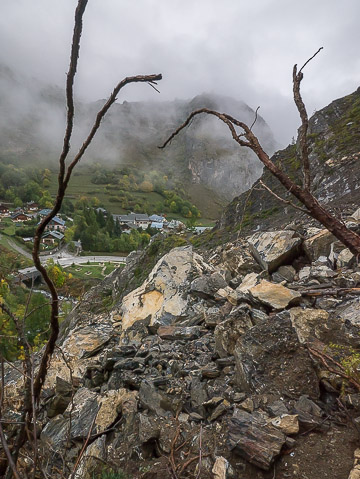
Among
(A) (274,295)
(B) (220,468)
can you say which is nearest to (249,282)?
(A) (274,295)

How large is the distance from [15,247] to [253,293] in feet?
244

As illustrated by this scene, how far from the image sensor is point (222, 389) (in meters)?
4.45

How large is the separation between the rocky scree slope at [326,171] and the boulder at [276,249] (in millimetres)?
4513

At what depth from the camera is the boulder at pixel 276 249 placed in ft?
26.5

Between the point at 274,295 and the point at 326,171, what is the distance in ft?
53.8

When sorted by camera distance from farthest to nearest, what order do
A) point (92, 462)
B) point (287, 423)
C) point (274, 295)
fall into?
1. point (274, 295)
2. point (92, 462)
3. point (287, 423)

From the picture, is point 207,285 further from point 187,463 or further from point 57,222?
point 57,222

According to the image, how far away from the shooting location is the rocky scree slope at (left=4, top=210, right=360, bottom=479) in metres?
3.29

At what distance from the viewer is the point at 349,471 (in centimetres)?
295

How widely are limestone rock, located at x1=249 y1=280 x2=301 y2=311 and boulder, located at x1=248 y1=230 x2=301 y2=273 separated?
1997 mm

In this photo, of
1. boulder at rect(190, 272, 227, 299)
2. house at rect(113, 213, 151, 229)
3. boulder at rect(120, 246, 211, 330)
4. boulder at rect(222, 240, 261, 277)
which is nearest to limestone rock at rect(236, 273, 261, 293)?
boulder at rect(190, 272, 227, 299)

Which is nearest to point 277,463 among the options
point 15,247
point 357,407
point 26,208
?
point 357,407

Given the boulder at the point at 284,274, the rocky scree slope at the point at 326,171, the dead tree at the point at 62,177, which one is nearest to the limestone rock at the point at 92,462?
the dead tree at the point at 62,177

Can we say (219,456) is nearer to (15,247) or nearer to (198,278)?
(198,278)
